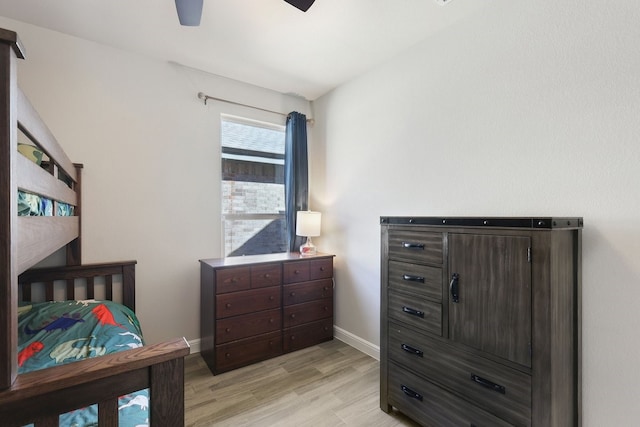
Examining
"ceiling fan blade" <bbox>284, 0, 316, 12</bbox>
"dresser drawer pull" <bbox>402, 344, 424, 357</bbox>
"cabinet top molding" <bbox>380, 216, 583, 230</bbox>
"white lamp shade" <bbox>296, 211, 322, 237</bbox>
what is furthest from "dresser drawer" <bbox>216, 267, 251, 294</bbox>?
"ceiling fan blade" <bbox>284, 0, 316, 12</bbox>

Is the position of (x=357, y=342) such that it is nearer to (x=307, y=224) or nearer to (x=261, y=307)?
(x=261, y=307)

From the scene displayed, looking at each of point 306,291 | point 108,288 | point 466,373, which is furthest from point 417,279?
point 108,288

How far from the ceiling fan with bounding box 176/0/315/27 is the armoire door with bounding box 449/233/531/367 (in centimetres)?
144

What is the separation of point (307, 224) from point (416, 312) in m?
1.52

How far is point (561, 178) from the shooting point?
5.14ft

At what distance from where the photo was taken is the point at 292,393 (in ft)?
6.86

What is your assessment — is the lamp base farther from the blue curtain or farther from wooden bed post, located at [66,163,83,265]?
wooden bed post, located at [66,163,83,265]

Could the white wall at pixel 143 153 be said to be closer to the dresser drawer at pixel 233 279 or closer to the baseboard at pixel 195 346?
the baseboard at pixel 195 346

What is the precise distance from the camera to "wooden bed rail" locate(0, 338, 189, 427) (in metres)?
0.63

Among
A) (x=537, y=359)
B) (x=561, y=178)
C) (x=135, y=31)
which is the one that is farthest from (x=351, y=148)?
(x=537, y=359)

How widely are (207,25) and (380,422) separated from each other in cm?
287

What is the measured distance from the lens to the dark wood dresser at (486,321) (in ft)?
4.13

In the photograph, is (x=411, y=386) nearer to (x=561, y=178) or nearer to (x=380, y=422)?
(x=380, y=422)

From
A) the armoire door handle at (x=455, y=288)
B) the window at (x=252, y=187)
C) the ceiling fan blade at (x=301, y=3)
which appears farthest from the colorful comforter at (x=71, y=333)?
the ceiling fan blade at (x=301, y=3)
